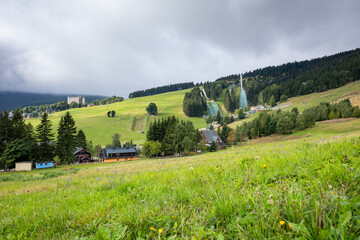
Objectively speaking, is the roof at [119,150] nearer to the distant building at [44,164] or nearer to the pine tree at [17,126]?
the distant building at [44,164]

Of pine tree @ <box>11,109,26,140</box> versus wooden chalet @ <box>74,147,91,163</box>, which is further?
wooden chalet @ <box>74,147,91,163</box>

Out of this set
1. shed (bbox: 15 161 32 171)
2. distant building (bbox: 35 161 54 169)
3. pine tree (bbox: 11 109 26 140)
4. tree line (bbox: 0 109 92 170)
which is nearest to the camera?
shed (bbox: 15 161 32 171)

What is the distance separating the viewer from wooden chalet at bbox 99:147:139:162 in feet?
282

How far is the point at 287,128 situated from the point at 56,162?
86326mm

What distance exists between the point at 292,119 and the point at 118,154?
83160 millimetres

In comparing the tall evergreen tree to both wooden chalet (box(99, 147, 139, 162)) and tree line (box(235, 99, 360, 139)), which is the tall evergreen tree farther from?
tree line (box(235, 99, 360, 139))

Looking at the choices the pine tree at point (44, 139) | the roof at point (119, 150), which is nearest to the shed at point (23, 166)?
the pine tree at point (44, 139)

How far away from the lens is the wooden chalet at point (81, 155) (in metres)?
86.3

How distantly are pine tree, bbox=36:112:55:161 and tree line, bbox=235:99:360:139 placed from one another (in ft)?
261

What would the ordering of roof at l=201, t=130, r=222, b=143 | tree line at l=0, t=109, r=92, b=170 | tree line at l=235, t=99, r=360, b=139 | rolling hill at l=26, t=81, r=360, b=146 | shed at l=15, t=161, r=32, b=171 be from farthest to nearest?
rolling hill at l=26, t=81, r=360, b=146
roof at l=201, t=130, r=222, b=143
tree line at l=235, t=99, r=360, b=139
tree line at l=0, t=109, r=92, b=170
shed at l=15, t=161, r=32, b=171

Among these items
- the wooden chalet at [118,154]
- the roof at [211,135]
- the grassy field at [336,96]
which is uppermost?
the grassy field at [336,96]

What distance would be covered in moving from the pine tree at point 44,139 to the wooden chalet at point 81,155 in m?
32.6

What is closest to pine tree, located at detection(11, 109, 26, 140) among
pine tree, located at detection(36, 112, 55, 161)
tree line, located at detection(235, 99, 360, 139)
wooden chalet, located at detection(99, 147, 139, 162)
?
pine tree, located at detection(36, 112, 55, 161)

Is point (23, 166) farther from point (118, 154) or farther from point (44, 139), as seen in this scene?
point (118, 154)
